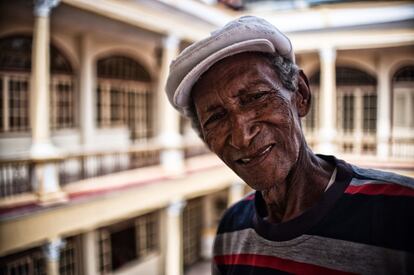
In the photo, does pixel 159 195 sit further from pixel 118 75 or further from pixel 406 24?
pixel 406 24

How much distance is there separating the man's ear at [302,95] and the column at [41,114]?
5.80 m

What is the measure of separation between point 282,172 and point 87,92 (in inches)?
343

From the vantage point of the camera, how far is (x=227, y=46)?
3.88 ft

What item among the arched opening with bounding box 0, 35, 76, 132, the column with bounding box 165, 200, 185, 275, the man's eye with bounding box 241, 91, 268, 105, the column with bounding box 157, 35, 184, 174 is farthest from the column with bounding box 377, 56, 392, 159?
the man's eye with bounding box 241, 91, 268, 105

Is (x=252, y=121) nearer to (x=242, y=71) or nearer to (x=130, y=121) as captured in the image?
(x=242, y=71)

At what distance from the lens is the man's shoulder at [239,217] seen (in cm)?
146

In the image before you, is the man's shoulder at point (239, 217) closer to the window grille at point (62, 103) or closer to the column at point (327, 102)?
the window grille at point (62, 103)

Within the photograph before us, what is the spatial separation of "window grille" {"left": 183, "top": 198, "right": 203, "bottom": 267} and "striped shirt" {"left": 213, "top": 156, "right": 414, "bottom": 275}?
11.9 meters

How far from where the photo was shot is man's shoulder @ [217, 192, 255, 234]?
1461 millimetres

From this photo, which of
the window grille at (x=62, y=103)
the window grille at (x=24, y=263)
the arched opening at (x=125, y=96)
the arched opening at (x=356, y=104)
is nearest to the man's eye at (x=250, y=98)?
the window grille at (x=24, y=263)

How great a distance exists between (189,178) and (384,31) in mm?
6519

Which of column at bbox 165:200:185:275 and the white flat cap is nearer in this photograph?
the white flat cap

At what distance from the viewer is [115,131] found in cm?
1027

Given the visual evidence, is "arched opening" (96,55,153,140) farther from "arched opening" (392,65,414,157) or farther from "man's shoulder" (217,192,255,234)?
"man's shoulder" (217,192,255,234)
